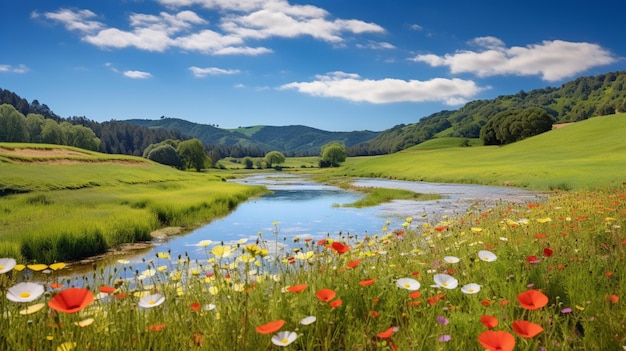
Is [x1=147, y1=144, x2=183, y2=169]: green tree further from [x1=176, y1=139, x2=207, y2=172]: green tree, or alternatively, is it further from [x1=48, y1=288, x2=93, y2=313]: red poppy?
[x1=48, y1=288, x2=93, y2=313]: red poppy

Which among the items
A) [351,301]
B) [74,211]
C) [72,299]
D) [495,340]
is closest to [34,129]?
[74,211]

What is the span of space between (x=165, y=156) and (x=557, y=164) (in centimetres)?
10226

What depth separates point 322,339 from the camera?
11.6 feet

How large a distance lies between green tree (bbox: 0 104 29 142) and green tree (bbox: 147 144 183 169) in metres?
31.4

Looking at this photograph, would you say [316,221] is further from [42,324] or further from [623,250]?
[42,324]

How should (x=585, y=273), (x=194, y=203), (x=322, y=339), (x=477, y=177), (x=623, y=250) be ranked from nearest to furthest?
(x=322, y=339), (x=585, y=273), (x=623, y=250), (x=194, y=203), (x=477, y=177)

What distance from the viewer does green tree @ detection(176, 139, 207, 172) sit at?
402 feet

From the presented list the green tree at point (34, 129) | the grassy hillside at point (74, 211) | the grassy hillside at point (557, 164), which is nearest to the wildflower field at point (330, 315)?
the grassy hillside at point (74, 211)

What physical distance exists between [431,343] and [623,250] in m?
4.81

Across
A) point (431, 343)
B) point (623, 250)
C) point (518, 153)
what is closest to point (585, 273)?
point (623, 250)

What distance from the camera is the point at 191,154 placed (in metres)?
122

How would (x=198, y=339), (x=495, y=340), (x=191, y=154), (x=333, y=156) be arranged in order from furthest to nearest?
(x=333, y=156) < (x=191, y=154) < (x=198, y=339) < (x=495, y=340)

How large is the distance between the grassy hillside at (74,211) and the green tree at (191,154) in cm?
7731

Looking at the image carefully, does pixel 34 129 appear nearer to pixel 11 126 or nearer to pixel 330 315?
pixel 11 126
